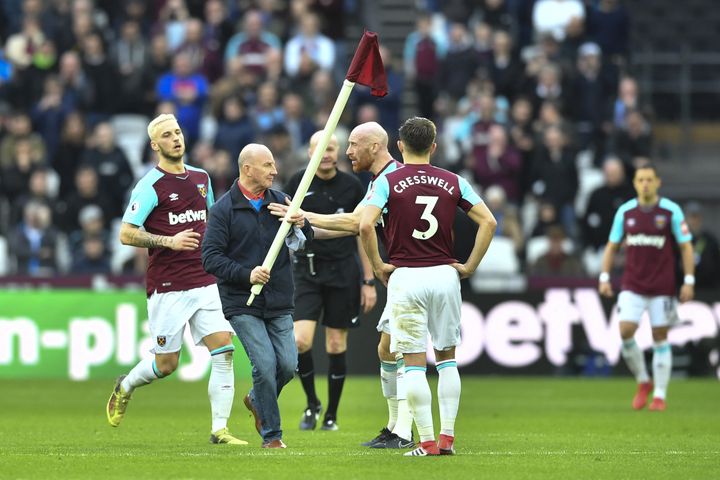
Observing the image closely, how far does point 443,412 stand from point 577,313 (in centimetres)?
1130

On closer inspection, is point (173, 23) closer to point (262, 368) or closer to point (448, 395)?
point (262, 368)

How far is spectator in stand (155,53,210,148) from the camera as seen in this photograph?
25766mm

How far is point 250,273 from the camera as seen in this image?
1200 centimetres

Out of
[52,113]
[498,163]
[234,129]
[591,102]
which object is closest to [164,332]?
[234,129]

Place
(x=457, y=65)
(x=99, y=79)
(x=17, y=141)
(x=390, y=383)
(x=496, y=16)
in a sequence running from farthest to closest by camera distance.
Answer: (x=496, y=16) < (x=99, y=79) < (x=457, y=65) < (x=17, y=141) < (x=390, y=383)

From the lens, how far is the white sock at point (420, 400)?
1132 centimetres

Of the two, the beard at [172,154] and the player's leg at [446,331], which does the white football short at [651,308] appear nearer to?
the player's leg at [446,331]

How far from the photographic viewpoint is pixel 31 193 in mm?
24969

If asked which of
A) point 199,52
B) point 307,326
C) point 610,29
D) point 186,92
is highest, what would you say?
point 610,29

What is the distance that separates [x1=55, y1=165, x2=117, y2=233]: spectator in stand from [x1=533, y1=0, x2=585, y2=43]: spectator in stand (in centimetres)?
822

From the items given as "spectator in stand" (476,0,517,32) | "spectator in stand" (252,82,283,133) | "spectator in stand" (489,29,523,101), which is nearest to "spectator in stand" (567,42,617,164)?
"spectator in stand" (489,29,523,101)

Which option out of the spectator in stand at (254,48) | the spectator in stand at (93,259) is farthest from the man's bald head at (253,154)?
the spectator in stand at (254,48)

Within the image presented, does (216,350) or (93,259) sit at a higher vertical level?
(93,259)

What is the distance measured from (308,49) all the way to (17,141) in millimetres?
5176
